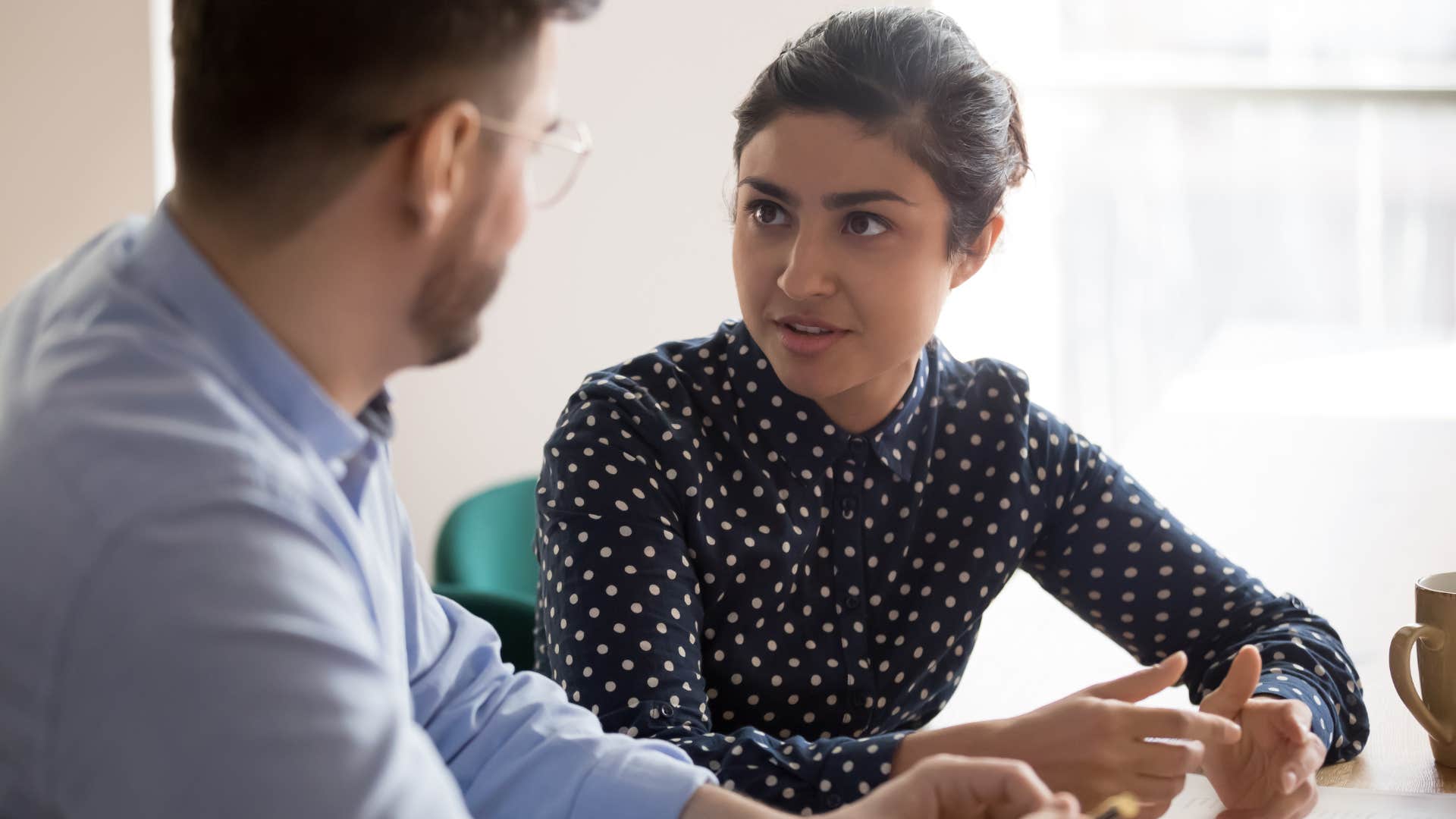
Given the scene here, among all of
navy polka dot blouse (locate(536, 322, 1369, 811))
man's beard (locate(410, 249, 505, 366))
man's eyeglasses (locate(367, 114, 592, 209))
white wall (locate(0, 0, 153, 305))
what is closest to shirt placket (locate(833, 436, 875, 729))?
navy polka dot blouse (locate(536, 322, 1369, 811))

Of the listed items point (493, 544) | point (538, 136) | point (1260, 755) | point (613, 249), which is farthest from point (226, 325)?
point (613, 249)

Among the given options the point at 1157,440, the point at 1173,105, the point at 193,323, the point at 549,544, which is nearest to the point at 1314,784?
the point at 549,544

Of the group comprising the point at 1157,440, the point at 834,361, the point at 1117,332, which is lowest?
the point at 1157,440

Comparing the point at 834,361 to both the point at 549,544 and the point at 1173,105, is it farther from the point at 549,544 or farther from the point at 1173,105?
the point at 1173,105

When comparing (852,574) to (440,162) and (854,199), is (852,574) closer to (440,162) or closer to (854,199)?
(854,199)

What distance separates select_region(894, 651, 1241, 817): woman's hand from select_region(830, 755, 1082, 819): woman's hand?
0.14 metres

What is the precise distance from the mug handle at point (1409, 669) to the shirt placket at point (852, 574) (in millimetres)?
507

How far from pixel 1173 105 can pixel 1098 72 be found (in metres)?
0.18

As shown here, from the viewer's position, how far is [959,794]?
987 mm

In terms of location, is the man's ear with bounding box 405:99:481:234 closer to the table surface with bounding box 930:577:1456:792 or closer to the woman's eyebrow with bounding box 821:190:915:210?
the woman's eyebrow with bounding box 821:190:915:210

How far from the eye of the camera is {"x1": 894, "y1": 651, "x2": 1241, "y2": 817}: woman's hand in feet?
3.64

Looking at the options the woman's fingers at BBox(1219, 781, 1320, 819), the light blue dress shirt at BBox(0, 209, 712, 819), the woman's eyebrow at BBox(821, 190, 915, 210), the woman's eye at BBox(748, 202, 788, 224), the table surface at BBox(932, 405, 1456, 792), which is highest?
the woman's eyebrow at BBox(821, 190, 915, 210)

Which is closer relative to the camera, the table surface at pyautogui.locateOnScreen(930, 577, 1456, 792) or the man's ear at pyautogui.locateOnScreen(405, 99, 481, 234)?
the man's ear at pyautogui.locateOnScreen(405, 99, 481, 234)

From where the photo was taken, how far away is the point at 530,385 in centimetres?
317
